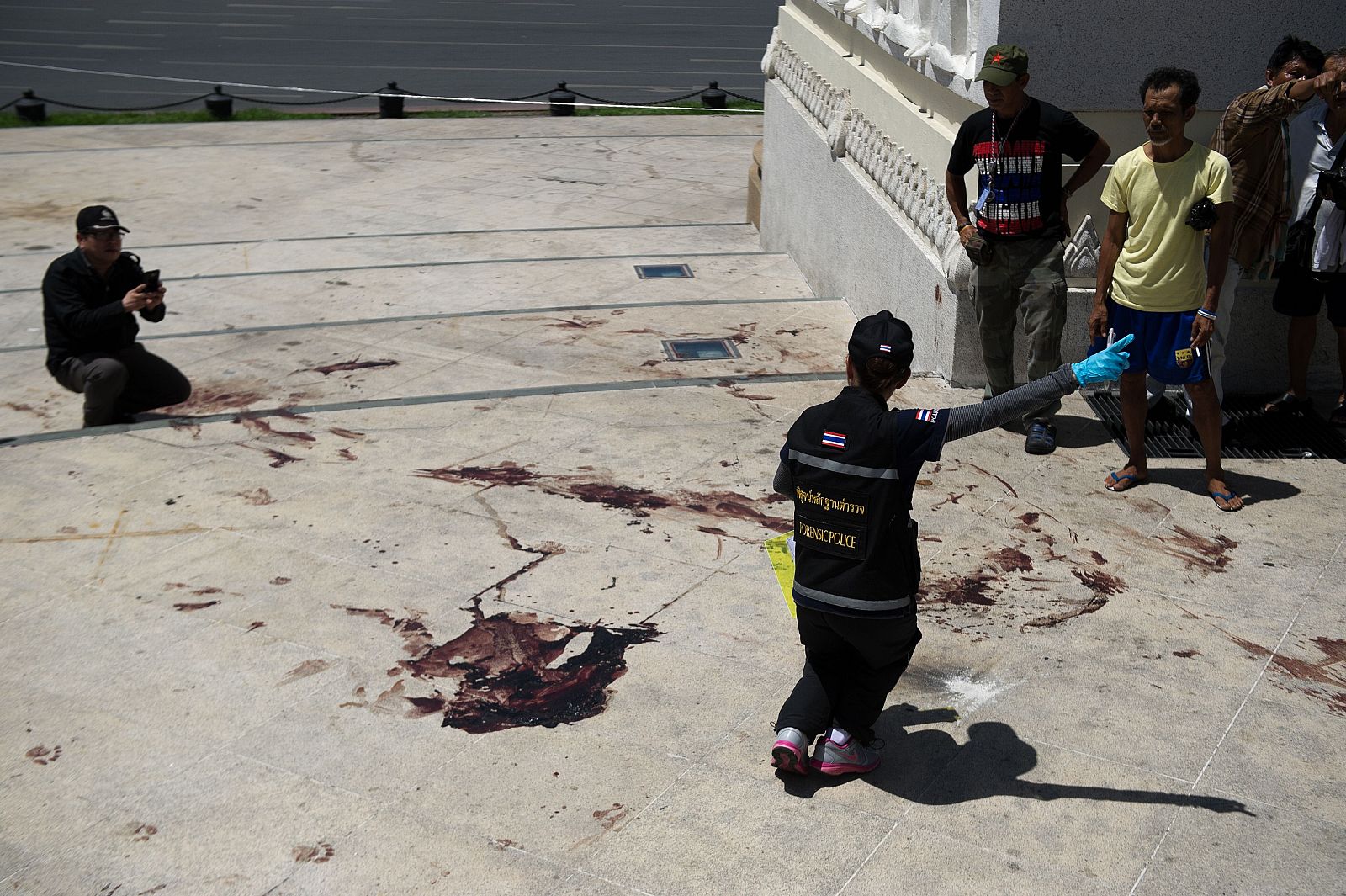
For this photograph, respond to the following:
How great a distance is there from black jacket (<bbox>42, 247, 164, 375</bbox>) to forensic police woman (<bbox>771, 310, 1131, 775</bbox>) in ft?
16.7

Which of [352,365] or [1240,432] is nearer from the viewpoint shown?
[1240,432]

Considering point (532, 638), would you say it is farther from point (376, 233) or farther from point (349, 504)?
point (376, 233)

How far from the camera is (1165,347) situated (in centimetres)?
630

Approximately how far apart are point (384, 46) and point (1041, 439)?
24741 mm

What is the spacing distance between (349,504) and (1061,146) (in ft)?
13.1

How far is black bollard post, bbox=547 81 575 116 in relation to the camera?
20.9 meters

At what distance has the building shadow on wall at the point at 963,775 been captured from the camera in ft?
14.2

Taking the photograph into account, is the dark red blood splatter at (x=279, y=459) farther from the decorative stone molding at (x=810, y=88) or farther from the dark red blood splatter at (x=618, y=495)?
the decorative stone molding at (x=810, y=88)

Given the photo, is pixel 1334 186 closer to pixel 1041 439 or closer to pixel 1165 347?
pixel 1165 347

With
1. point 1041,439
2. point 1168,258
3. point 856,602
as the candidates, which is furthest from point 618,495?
→ point 1168,258

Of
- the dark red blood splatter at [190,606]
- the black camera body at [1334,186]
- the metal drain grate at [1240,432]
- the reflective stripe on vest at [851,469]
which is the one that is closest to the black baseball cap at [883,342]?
the reflective stripe on vest at [851,469]

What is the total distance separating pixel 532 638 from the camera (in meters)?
5.32

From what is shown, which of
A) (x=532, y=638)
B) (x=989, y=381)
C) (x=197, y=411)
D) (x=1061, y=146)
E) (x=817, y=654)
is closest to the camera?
(x=817, y=654)

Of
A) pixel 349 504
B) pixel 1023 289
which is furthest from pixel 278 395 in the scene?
pixel 1023 289
